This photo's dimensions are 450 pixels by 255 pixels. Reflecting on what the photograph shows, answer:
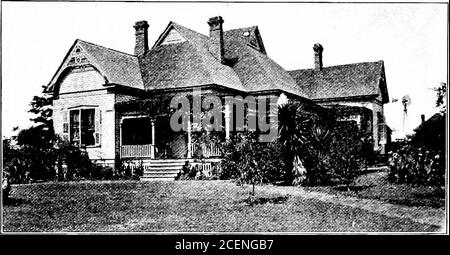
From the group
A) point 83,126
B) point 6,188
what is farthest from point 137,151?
point 6,188

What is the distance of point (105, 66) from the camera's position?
18.0 meters

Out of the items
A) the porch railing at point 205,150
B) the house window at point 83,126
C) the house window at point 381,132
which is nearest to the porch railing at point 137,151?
the house window at point 83,126

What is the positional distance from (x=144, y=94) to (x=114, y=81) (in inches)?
61.1

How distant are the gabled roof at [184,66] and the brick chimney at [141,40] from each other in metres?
0.44

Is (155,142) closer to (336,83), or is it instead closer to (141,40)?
(141,40)

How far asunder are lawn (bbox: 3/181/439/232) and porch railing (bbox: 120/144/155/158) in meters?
4.31

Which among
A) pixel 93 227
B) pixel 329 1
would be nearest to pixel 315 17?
pixel 329 1

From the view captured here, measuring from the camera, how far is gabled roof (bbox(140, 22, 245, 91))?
18391 millimetres

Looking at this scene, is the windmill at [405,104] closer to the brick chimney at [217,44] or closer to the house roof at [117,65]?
the brick chimney at [217,44]

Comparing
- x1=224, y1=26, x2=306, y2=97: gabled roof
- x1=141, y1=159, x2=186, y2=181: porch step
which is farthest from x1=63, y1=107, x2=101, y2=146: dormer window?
x1=224, y1=26, x2=306, y2=97: gabled roof

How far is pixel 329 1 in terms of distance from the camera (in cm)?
948

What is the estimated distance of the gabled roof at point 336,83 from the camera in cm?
1856

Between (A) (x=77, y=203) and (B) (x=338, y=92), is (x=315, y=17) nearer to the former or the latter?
(A) (x=77, y=203)
